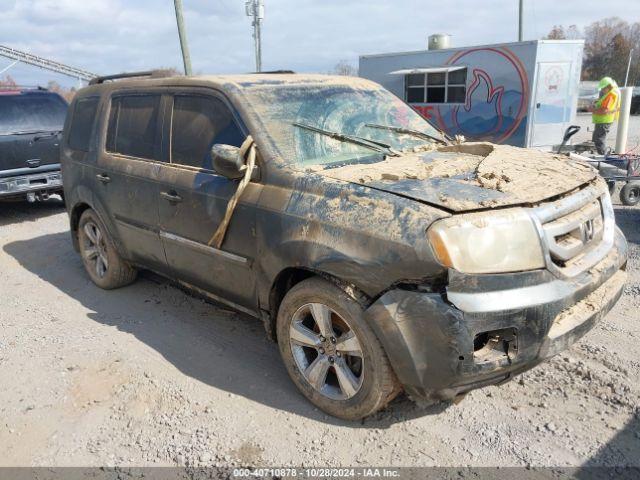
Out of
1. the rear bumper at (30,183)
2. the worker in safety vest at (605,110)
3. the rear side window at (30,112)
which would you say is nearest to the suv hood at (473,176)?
the rear bumper at (30,183)

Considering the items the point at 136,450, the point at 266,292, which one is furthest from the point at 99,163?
the point at 136,450

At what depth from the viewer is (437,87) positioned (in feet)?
44.3

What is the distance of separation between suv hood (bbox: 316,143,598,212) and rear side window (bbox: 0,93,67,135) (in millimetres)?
6961

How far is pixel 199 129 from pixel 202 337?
1.57 m

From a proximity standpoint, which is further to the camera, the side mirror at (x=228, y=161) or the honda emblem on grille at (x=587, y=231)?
the side mirror at (x=228, y=161)

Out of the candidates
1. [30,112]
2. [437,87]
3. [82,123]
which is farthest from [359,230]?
[437,87]

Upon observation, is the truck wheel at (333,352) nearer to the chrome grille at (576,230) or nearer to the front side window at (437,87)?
the chrome grille at (576,230)

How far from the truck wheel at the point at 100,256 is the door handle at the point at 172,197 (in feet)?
4.05

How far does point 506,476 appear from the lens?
256cm

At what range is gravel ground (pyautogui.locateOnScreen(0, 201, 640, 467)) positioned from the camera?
279cm

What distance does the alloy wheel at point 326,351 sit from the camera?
2.92m

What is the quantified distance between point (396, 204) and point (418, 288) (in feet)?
1.41

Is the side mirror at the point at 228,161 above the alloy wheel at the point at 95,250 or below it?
above

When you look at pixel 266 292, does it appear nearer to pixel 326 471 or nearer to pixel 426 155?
pixel 326 471
